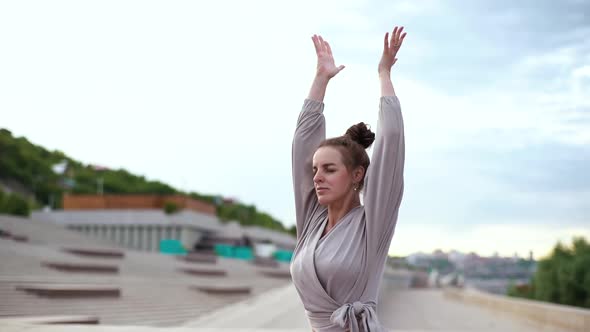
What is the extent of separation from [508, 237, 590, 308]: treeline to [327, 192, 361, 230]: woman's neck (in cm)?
3044

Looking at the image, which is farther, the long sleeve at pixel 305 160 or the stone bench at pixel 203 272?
the stone bench at pixel 203 272

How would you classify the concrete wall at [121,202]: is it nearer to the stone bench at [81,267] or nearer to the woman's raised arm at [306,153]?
the stone bench at [81,267]

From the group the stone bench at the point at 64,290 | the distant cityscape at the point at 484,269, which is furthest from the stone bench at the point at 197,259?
the distant cityscape at the point at 484,269

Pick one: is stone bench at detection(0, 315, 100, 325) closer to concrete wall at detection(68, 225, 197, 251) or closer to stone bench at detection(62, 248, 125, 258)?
stone bench at detection(62, 248, 125, 258)

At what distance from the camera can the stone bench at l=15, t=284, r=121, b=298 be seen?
12.9 meters

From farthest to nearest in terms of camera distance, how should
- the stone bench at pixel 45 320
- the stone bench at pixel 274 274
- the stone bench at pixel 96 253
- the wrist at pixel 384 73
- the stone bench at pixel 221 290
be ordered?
1. the stone bench at pixel 274 274
2. the stone bench at pixel 96 253
3. the stone bench at pixel 221 290
4. the stone bench at pixel 45 320
5. the wrist at pixel 384 73

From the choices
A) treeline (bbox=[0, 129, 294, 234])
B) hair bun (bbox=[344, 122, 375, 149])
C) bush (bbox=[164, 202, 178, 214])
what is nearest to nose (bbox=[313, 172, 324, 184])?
hair bun (bbox=[344, 122, 375, 149])

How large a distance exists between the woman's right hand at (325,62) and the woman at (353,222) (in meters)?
0.26

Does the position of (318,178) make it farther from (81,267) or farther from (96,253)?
(96,253)

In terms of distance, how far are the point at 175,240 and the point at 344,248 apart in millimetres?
34005

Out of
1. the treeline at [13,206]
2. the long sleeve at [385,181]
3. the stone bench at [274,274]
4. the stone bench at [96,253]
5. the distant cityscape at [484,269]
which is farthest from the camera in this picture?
the distant cityscape at [484,269]

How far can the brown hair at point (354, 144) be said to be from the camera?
7.36ft

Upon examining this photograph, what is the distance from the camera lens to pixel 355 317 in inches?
84.0

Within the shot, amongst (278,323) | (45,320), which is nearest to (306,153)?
(45,320)
